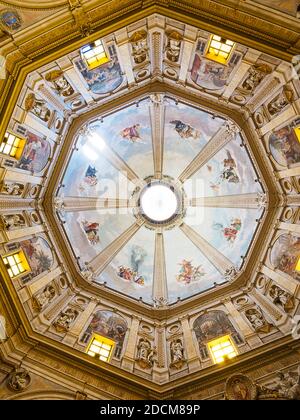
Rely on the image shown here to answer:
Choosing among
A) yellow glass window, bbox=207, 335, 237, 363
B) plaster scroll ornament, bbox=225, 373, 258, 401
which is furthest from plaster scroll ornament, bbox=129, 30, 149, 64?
plaster scroll ornament, bbox=225, 373, 258, 401

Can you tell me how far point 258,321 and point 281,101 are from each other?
9570 mm

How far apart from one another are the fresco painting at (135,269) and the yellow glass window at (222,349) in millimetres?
4741

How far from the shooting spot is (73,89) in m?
16.8

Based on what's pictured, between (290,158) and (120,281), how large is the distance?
12.0 metres

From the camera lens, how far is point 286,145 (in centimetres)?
1625

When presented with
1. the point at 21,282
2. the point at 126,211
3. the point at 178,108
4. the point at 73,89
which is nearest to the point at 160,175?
the point at 126,211

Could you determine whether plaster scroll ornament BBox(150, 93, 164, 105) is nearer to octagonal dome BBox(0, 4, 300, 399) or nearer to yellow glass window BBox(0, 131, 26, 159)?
octagonal dome BBox(0, 4, 300, 399)

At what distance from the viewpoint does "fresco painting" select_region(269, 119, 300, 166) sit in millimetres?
15602

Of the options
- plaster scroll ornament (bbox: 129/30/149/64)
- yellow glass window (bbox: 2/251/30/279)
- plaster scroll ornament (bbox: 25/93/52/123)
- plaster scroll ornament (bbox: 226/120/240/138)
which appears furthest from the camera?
plaster scroll ornament (bbox: 226/120/240/138)

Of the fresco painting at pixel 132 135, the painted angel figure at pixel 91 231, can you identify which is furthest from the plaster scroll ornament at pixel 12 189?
the painted angel figure at pixel 91 231

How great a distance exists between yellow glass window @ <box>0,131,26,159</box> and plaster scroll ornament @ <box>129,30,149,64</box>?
19.4ft

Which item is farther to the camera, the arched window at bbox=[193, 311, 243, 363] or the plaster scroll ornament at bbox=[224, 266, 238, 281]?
the plaster scroll ornament at bbox=[224, 266, 238, 281]

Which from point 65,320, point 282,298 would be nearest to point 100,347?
point 65,320

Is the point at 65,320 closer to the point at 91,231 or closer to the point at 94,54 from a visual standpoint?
the point at 91,231
